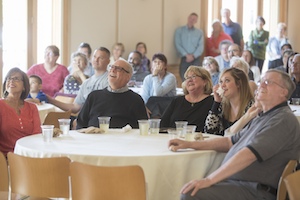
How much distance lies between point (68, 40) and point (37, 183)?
5694mm

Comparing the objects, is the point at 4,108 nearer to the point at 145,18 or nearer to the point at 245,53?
the point at 245,53

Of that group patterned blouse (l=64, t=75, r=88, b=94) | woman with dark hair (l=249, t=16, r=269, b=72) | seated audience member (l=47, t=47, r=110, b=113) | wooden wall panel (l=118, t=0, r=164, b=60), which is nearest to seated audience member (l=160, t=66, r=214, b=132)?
seated audience member (l=47, t=47, r=110, b=113)

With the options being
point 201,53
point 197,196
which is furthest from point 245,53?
point 197,196

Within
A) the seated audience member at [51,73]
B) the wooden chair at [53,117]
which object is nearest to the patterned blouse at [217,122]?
the wooden chair at [53,117]

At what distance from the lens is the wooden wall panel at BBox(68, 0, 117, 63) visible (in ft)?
24.0

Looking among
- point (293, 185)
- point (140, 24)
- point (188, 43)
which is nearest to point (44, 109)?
point (293, 185)

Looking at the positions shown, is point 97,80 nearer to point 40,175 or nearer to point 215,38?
point 40,175

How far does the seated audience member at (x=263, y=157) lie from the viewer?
6.02ft

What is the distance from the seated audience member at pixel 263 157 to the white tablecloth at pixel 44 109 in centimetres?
253

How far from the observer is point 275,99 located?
199 cm

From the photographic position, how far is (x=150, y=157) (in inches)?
75.9

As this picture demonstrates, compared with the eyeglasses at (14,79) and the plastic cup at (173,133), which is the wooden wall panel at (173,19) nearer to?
the eyeglasses at (14,79)

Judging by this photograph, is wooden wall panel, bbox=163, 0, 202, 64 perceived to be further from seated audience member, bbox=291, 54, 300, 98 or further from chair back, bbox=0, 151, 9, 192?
chair back, bbox=0, 151, 9, 192

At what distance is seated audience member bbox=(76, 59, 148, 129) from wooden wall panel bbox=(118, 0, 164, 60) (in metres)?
4.95
